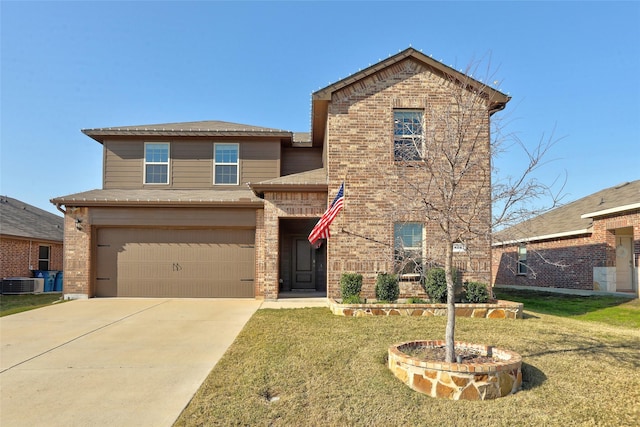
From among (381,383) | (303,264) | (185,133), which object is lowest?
(381,383)

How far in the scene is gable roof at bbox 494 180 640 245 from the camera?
1565 centimetres

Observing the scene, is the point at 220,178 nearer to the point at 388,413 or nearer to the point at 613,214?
the point at 388,413

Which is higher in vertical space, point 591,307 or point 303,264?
point 303,264

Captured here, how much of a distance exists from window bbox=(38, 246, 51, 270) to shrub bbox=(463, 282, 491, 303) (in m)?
19.1

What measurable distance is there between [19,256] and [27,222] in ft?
9.95

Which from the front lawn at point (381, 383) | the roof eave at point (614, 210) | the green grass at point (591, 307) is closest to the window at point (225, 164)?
the front lawn at point (381, 383)


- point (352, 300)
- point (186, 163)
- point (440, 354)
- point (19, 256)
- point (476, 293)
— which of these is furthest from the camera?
→ point (19, 256)

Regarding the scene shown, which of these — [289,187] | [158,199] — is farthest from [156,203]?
[289,187]

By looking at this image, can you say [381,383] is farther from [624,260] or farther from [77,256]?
[624,260]

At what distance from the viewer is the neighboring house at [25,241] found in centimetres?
1791

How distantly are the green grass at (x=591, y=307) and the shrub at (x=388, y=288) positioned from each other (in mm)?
4384

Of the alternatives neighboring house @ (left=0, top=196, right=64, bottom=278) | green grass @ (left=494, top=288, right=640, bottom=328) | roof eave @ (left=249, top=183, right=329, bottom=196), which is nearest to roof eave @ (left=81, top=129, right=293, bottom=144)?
roof eave @ (left=249, top=183, right=329, bottom=196)

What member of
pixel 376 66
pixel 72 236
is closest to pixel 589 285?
pixel 376 66

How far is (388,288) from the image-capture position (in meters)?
11.4
